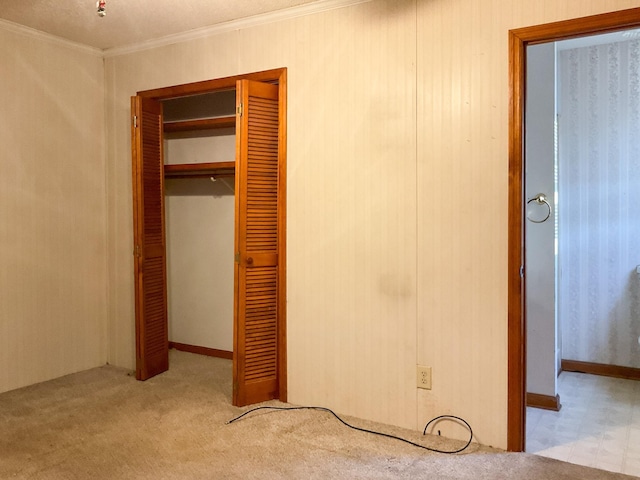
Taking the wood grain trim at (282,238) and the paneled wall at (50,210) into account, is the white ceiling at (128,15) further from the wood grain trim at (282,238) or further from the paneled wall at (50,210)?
the wood grain trim at (282,238)

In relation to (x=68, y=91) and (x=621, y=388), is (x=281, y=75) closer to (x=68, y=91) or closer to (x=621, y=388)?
(x=68, y=91)

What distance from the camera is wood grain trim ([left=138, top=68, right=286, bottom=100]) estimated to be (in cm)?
336

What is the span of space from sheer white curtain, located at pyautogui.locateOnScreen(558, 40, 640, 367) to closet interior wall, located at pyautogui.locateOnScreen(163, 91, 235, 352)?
2591mm

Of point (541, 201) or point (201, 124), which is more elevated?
point (201, 124)

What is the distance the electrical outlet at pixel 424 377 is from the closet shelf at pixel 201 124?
2.18 m

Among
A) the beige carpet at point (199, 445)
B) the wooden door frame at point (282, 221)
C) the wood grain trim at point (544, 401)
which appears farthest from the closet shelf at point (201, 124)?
the wood grain trim at point (544, 401)

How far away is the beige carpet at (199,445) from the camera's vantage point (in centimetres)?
246

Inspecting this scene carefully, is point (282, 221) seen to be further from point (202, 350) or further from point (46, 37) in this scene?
point (46, 37)

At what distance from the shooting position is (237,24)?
3465mm

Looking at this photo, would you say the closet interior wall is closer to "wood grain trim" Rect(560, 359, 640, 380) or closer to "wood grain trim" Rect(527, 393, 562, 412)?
"wood grain trim" Rect(527, 393, 562, 412)

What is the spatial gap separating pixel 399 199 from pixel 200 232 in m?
2.14

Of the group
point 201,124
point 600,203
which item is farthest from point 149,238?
point 600,203

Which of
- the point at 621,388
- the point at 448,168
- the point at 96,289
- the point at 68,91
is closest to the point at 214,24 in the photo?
the point at 68,91

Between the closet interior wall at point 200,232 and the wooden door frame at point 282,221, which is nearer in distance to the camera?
the wooden door frame at point 282,221
